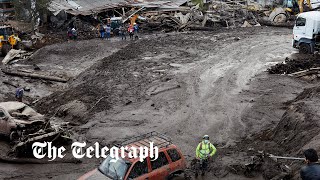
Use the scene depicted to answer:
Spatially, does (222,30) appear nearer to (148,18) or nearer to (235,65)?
(148,18)

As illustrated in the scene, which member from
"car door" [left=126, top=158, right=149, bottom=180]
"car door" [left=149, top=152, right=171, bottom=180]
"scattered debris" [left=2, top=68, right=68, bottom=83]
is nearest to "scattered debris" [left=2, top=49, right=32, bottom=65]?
"scattered debris" [left=2, top=68, right=68, bottom=83]

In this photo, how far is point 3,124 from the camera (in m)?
15.9

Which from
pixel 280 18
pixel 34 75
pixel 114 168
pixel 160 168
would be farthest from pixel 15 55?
pixel 280 18

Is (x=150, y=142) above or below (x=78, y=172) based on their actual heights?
above

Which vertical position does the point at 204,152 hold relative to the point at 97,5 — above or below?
below

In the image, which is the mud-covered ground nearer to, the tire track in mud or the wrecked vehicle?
the tire track in mud

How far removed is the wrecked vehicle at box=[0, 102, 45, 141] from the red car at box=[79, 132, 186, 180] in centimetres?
597

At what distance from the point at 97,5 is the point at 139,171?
120 feet

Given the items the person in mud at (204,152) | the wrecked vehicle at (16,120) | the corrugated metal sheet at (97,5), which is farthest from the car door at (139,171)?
the corrugated metal sheet at (97,5)

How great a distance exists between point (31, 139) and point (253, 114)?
9678 millimetres

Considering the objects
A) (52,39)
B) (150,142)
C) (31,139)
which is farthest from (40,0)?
(150,142)

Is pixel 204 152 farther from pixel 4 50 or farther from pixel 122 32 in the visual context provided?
pixel 122 32

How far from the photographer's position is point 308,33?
28531 mm

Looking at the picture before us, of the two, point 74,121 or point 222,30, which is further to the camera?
point 222,30
